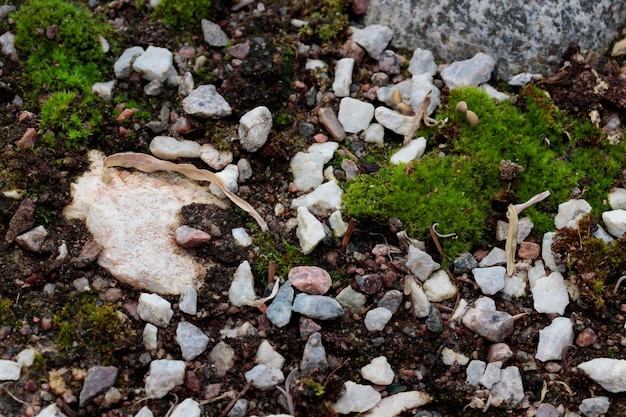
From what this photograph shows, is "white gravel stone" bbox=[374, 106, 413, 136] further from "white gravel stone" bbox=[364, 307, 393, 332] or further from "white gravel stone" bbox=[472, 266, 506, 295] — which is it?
"white gravel stone" bbox=[364, 307, 393, 332]

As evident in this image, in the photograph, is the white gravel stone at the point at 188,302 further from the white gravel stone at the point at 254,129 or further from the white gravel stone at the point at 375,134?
the white gravel stone at the point at 375,134

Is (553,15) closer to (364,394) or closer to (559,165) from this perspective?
(559,165)

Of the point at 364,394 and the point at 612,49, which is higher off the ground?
the point at 612,49

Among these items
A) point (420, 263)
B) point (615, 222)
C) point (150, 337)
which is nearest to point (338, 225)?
point (420, 263)

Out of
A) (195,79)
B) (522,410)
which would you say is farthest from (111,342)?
(522,410)

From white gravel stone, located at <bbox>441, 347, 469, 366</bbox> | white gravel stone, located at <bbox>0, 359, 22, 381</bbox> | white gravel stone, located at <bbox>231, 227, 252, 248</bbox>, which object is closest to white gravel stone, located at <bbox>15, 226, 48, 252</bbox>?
white gravel stone, located at <bbox>0, 359, 22, 381</bbox>

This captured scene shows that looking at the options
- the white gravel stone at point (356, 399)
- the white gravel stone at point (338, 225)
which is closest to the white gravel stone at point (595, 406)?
the white gravel stone at point (356, 399)

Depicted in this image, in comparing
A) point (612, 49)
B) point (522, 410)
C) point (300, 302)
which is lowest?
point (522, 410)
